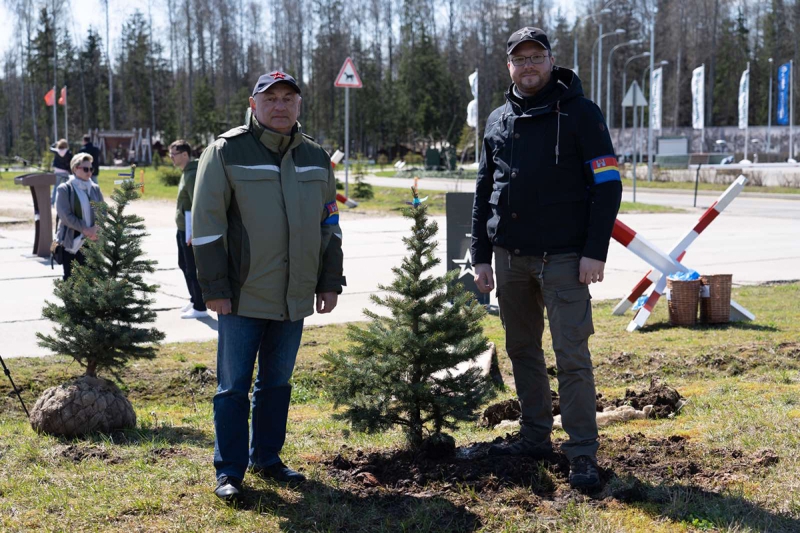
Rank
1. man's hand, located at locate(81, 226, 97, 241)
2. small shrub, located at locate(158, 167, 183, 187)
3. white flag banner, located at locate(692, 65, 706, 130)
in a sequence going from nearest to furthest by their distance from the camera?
1. man's hand, located at locate(81, 226, 97, 241)
2. small shrub, located at locate(158, 167, 183, 187)
3. white flag banner, located at locate(692, 65, 706, 130)

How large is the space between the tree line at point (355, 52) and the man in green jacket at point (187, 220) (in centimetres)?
7071

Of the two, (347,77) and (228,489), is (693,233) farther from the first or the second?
(347,77)

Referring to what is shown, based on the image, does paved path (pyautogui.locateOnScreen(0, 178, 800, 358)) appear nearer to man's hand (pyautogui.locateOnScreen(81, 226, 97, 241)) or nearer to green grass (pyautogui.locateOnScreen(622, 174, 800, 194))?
man's hand (pyautogui.locateOnScreen(81, 226, 97, 241))

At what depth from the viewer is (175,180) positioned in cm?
3744

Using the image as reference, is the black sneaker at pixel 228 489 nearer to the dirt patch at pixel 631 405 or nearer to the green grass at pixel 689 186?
the dirt patch at pixel 631 405

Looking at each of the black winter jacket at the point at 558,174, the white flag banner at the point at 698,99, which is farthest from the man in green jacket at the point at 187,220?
the white flag banner at the point at 698,99

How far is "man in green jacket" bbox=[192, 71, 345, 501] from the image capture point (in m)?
3.85

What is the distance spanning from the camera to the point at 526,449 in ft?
14.1

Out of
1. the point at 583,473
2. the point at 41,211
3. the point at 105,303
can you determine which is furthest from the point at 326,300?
the point at 41,211

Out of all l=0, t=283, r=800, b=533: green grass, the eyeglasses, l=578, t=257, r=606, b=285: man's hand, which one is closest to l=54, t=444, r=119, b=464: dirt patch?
l=0, t=283, r=800, b=533: green grass

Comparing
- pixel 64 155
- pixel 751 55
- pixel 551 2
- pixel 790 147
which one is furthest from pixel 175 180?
pixel 751 55

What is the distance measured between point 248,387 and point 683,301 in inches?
225

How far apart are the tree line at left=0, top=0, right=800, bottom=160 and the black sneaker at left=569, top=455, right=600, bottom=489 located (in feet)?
251

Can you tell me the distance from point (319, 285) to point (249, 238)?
479mm
